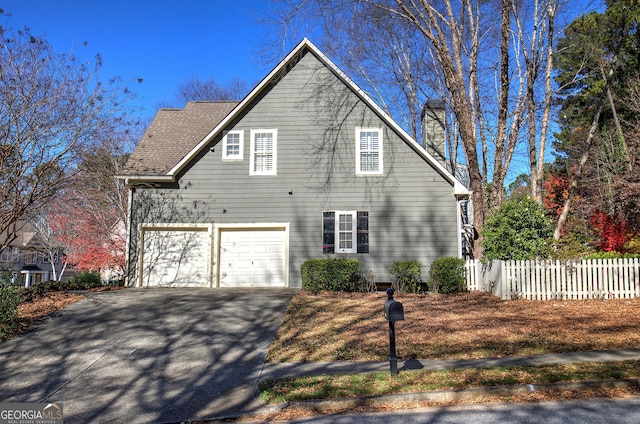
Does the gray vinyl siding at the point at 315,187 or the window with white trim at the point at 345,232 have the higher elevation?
the gray vinyl siding at the point at 315,187

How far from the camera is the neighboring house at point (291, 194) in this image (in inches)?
623

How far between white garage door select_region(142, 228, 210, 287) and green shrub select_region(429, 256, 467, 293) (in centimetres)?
793

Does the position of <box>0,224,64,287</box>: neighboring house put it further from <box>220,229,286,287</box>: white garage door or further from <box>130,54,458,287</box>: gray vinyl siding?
<box>220,229,286,287</box>: white garage door

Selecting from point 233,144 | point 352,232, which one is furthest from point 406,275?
point 233,144

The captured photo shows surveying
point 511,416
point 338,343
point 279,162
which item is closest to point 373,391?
point 511,416

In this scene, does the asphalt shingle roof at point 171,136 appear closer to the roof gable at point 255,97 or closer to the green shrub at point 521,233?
the roof gable at point 255,97

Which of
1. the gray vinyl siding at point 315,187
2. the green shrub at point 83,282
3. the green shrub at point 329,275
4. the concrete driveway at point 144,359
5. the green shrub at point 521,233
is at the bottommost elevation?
the concrete driveway at point 144,359

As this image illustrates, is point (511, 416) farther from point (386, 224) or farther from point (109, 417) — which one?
point (386, 224)

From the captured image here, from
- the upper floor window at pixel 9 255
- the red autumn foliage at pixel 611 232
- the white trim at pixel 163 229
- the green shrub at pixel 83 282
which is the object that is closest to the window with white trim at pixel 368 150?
the white trim at pixel 163 229

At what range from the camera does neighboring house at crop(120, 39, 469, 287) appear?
1581 centimetres

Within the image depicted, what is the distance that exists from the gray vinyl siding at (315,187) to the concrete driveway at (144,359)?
4.55 meters

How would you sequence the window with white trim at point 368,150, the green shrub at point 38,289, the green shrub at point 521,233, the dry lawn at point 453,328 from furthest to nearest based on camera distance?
the window with white trim at point 368,150
the green shrub at point 521,233
the green shrub at point 38,289
the dry lawn at point 453,328

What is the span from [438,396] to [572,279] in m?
8.79

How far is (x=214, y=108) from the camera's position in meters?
20.8
